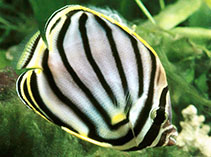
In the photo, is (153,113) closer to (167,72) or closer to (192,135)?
(167,72)

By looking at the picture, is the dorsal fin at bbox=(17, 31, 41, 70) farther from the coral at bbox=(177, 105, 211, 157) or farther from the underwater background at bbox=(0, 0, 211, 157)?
the coral at bbox=(177, 105, 211, 157)

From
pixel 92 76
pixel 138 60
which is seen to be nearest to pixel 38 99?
pixel 92 76

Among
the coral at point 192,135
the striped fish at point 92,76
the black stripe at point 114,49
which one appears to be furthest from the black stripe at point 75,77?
the coral at point 192,135

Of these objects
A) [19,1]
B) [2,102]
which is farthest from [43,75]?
[19,1]

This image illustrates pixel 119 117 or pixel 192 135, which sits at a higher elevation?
pixel 119 117

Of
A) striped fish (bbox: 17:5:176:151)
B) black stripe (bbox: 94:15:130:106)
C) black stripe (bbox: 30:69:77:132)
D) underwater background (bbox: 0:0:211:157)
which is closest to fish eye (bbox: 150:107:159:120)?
striped fish (bbox: 17:5:176:151)

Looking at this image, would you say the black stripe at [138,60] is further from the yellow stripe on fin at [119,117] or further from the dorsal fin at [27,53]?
the dorsal fin at [27,53]
